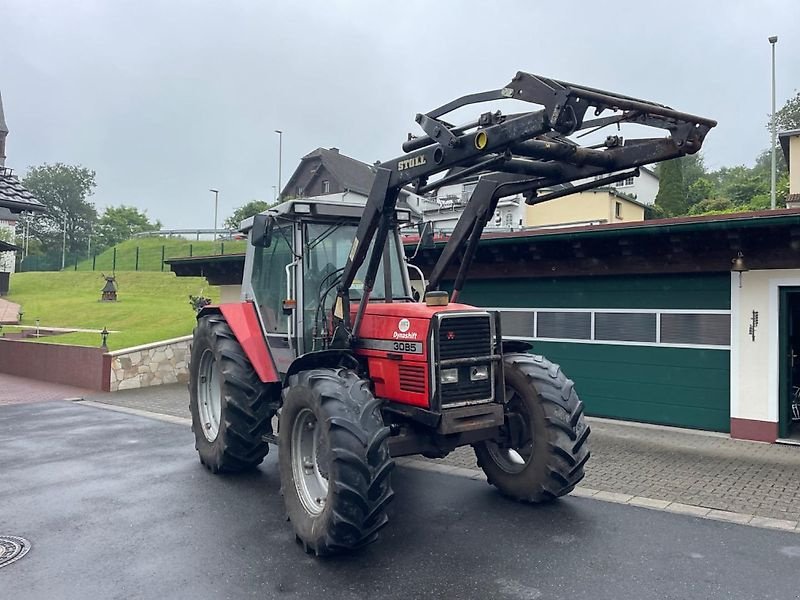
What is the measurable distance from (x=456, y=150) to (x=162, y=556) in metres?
3.58

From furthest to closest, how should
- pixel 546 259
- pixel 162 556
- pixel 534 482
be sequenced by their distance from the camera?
pixel 546 259, pixel 534 482, pixel 162 556

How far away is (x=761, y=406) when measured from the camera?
8.78m

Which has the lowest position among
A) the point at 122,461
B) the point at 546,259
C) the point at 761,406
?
the point at 122,461

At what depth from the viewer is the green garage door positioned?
9.30 metres

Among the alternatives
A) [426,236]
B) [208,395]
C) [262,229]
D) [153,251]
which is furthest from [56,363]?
[153,251]

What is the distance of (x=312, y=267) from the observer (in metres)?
6.12

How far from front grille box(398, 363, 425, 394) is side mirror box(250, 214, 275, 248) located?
1817mm

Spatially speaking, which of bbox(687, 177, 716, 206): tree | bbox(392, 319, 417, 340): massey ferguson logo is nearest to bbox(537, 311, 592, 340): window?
bbox(392, 319, 417, 340): massey ferguson logo

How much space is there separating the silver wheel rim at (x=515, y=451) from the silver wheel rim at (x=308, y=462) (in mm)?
1743

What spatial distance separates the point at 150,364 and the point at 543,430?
1101cm

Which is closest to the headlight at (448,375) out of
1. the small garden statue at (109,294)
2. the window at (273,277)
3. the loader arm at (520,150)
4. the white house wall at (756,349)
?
the loader arm at (520,150)

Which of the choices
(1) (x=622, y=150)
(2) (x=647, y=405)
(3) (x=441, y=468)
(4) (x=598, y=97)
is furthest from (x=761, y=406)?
(4) (x=598, y=97)

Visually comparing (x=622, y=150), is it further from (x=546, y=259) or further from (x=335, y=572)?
(x=546, y=259)

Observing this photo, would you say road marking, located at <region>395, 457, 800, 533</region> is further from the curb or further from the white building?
the white building
